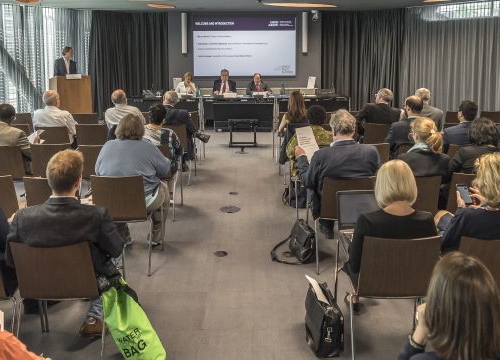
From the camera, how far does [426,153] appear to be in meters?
4.43

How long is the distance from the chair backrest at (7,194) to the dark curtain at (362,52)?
11.6 meters

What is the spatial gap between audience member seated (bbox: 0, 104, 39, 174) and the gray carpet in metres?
1.37

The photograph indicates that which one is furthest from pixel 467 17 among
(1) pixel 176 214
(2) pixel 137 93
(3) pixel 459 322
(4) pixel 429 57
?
(3) pixel 459 322

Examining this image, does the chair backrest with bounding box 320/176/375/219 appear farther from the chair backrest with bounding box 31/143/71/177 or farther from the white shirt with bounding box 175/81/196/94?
the white shirt with bounding box 175/81/196/94

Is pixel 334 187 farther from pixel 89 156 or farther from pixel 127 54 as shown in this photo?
pixel 127 54

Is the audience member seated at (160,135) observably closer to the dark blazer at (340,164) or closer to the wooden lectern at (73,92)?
the dark blazer at (340,164)

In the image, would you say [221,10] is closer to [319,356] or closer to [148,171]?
[148,171]

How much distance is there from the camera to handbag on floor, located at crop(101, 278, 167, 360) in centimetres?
297

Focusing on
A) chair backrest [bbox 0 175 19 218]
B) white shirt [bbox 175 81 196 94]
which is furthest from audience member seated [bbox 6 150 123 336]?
white shirt [bbox 175 81 196 94]

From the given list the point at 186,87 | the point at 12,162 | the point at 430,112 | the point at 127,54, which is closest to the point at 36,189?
the point at 12,162

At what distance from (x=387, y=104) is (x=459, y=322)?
6372mm

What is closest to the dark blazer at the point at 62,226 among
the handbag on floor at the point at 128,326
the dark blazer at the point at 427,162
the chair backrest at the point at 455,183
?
the handbag on floor at the point at 128,326

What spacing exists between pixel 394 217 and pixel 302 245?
70.9 inches

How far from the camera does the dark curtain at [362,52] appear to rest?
46.7 ft
